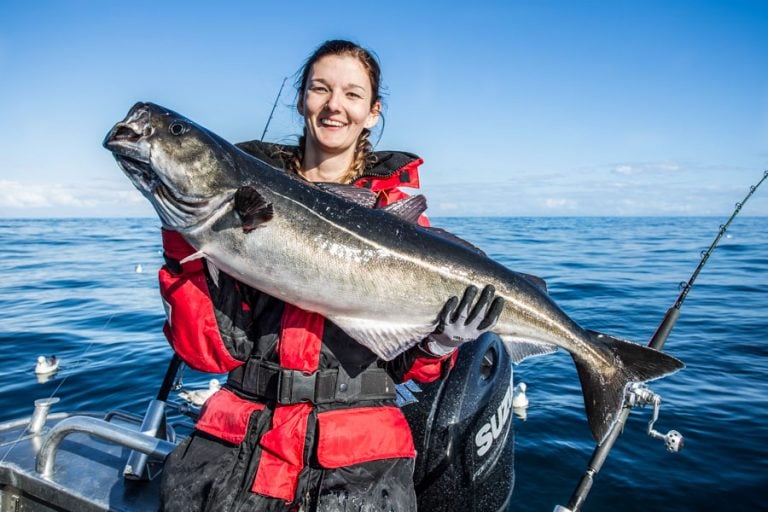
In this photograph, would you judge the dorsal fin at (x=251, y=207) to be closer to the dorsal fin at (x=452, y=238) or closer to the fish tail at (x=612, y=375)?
the dorsal fin at (x=452, y=238)

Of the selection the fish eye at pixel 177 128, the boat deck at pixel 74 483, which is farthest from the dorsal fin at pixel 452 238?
the boat deck at pixel 74 483

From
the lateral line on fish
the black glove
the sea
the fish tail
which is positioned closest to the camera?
the lateral line on fish

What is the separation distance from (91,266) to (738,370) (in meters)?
21.7

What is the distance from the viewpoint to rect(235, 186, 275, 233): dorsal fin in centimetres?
269

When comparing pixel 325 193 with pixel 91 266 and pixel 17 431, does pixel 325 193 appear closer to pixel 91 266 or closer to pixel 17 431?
pixel 17 431

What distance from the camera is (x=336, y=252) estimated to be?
287 cm

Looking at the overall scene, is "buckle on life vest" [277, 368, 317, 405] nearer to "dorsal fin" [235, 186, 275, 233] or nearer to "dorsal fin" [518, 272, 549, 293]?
"dorsal fin" [235, 186, 275, 233]

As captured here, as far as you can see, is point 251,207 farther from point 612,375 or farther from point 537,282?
point 612,375

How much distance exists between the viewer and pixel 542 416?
281 inches

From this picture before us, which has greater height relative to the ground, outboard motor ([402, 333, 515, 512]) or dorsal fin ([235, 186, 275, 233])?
dorsal fin ([235, 186, 275, 233])

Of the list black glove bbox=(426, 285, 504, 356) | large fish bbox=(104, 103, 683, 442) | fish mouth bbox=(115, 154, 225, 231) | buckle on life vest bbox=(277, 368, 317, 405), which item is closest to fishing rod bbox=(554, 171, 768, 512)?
large fish bbox=(104, 103, 683, 442)

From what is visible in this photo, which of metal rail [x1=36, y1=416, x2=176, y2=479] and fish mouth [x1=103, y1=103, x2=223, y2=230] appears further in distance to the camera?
metal rail [x1=36, y1=416, x2=176, y2=479]

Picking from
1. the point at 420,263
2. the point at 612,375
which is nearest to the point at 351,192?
the point at 420,263

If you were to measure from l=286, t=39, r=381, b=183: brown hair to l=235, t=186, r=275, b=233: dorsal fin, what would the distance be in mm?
1003
